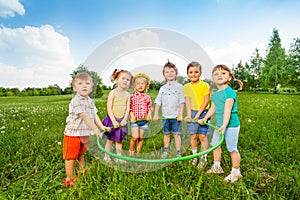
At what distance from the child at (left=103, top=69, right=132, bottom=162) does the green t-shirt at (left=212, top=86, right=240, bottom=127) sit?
1193 mm

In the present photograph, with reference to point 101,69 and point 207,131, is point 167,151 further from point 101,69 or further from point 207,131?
point 101,69

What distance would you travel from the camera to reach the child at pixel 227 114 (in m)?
2.62

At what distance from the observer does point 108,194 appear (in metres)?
2.31

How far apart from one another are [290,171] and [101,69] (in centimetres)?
267

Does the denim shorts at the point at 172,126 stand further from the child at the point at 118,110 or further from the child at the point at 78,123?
the child at the point at 78,123

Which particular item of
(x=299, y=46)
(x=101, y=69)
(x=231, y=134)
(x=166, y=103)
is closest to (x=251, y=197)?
(x=231, y=134)

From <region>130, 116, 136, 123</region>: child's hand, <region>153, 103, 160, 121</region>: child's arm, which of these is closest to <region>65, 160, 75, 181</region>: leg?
<region>130, 116, 136, 123</region>: child's hand

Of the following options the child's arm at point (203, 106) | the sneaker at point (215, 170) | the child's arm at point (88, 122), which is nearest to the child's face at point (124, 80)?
the child's arm at point (88, 122)

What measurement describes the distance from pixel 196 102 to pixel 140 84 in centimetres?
88

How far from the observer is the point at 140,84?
137 inches

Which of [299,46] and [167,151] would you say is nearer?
[167,151]

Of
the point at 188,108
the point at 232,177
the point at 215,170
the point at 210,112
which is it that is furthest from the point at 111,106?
the point at 232,177

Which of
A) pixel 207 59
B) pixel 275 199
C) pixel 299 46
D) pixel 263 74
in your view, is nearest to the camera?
pixel 275 199

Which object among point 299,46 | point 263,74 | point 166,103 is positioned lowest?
point 166,103
